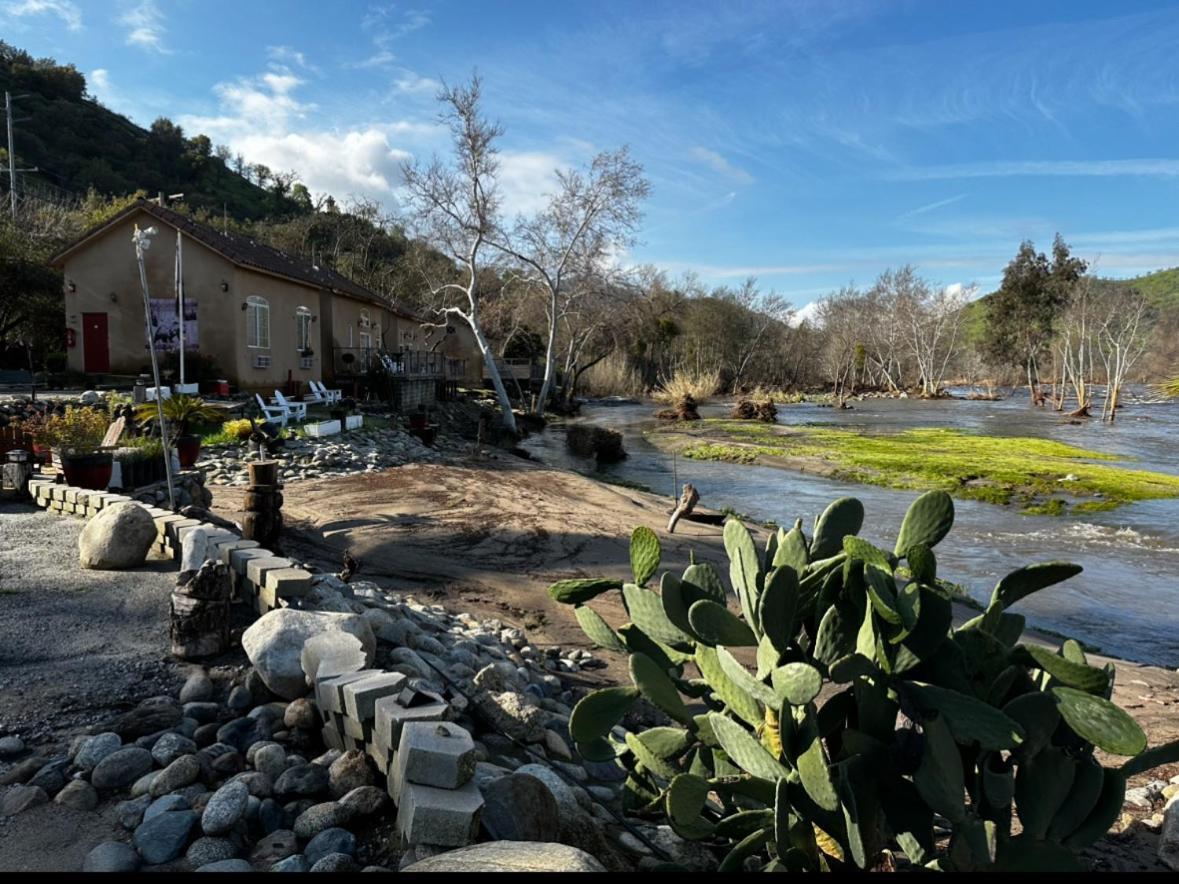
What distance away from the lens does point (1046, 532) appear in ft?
36.7

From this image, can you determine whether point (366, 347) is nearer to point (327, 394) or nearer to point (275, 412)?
point (327, 394)

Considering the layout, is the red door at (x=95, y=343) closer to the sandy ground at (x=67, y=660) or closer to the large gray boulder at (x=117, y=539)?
the sandy ground at (x=67, y=660)

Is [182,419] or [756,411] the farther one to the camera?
[756,411]

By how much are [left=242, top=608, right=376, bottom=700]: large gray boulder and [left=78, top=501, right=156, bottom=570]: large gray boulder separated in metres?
2.59

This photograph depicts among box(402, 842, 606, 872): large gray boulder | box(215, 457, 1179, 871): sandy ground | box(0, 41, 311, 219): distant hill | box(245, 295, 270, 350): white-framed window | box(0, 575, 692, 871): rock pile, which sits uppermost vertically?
box(0, 41, 311, 219): distant hill

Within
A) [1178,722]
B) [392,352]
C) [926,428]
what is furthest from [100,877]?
[926,428]

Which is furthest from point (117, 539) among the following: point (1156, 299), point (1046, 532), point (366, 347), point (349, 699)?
point (1156, 299)

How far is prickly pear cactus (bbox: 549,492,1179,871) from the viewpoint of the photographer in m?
1.74

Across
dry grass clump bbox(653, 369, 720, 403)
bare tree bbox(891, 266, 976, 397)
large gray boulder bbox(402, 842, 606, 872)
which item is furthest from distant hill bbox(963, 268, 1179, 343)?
large gray boulder bbox(402, 842, 606, 872)

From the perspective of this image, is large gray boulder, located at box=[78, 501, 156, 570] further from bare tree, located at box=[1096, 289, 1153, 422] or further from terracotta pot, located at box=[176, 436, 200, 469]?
bare tree, located at box=[1096, 289, 1153, 422]

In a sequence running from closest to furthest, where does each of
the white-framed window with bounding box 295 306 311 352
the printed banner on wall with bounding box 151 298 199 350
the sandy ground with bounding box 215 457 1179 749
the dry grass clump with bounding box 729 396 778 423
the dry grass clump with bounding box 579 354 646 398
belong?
the sandy ground with bounding box 215 457 1179 749
the printed banner on wall with bounding box 151 298 199 350
the white-framed window with bounding box 295 306 311 352
the dry grass clump with bounding box 729 396 778 423
the dry grass clump with bounding box 579 354 646 398

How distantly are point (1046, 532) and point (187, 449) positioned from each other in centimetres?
1306

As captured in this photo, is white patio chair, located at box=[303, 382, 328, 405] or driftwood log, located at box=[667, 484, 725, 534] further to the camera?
white patio chair, located at box=[303, 382, 328, 405]

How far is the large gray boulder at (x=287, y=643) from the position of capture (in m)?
3.28
